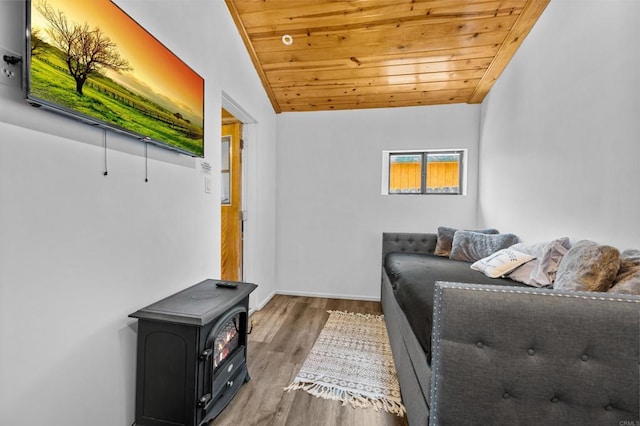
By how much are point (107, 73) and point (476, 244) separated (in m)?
2.90

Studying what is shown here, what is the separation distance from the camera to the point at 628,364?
828mm

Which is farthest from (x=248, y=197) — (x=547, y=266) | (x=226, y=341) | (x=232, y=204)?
(x=547, y=266)

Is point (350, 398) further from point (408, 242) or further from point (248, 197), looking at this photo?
point (248, 197)

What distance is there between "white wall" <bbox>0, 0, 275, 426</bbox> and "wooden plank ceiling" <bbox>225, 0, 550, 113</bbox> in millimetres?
842

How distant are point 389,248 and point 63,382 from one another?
2.87 meters

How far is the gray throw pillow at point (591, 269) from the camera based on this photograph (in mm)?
1178

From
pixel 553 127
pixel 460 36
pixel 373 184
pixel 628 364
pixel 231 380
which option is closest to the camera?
pixel 628 364

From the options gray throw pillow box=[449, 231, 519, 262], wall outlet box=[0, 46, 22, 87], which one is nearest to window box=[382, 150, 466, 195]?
gray throw pillow box=[449, 231, 519, 262]

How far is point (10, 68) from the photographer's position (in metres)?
0.87

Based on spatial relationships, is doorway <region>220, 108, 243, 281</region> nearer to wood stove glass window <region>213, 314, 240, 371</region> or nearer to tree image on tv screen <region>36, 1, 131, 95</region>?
wood stove glass window <region>213, 314, 240, 371</region>

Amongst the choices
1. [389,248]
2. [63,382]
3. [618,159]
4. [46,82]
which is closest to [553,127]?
[618,159]

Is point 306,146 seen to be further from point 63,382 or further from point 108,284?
point 63,382

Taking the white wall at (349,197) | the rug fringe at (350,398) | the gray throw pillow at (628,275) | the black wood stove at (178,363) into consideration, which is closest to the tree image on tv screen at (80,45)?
the black wood stove at (178,363)

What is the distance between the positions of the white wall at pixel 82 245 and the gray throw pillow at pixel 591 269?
6.96 feet
